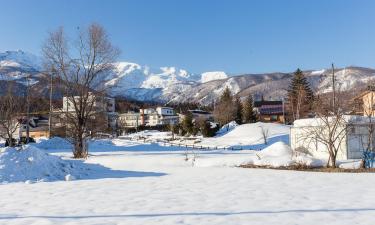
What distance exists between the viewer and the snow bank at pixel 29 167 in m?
15.4

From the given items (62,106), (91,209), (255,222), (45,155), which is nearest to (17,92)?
(62,106)

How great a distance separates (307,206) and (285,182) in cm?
525

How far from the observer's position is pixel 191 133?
241 ft

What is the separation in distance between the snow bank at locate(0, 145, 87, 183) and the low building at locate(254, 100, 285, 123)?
87.5 m

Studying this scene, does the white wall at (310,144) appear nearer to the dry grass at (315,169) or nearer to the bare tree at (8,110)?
the dry grass at (315,169)

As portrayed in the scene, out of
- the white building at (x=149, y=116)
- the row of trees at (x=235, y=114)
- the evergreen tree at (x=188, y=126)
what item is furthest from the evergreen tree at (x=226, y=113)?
the white building at (x=149, y=116)

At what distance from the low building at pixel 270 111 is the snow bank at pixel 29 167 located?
287 ft

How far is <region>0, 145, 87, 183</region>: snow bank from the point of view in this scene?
15.4 m

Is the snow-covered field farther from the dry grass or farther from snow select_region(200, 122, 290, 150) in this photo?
snow select_region(200, 122, 290, 150)

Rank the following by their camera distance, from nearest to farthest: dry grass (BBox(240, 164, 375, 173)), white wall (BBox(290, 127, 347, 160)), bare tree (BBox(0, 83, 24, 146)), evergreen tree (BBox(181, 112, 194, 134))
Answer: dry grass (BBox(240, 164, 375, 173))
white wall (BBox(290, 127, 347, 160))
bare tree (BBox(0, 83, 24, 146))
evergreen tree (BBox(181, 112, 194, 134))

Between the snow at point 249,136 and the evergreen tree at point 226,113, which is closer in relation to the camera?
the snow at point 249,136

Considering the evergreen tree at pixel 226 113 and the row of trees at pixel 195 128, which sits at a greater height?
the evergreen tree at pixel 226 113

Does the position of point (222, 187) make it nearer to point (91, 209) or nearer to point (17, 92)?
point (91, 209)

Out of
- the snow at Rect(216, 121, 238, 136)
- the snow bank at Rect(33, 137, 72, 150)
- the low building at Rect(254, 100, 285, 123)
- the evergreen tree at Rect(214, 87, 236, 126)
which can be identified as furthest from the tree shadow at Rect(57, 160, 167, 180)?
the low building at Rect(254, 100, 285, 123)
